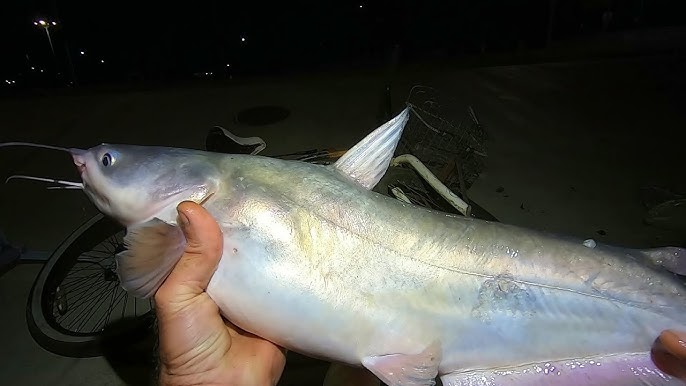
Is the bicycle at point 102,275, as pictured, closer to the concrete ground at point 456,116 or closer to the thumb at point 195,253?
the concrete ground at point 456,116

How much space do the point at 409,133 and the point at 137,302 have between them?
3109 mm

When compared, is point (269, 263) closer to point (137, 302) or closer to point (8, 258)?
point (137, 302)

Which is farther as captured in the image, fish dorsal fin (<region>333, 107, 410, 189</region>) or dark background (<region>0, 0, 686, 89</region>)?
dark background (<region>0, 0, 686, 89</region>)

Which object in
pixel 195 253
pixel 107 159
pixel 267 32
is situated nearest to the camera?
pixel 195 253

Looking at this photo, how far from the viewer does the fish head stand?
1.82 metres

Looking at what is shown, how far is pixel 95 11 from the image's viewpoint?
14.2 meters

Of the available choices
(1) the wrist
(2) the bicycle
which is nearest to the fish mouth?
(1) the wrist

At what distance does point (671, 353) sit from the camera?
169cm

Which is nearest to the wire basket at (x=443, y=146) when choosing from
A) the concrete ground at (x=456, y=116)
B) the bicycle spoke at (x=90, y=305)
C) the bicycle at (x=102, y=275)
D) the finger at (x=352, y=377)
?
the bicycle at (x=102, y=275)

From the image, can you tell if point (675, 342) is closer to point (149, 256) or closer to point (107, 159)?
point (149, 256)

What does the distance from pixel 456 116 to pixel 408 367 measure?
18.7 ft

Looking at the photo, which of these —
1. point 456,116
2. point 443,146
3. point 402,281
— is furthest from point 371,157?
point 456,116

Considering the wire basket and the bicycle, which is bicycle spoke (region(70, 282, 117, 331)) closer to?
the bicycle

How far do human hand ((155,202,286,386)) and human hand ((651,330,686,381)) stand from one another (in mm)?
1605
